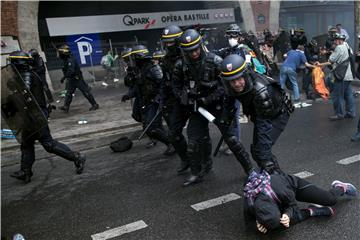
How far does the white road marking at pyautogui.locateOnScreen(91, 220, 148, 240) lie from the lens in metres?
3.47

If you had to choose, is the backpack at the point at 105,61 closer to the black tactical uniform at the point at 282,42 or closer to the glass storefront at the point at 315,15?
the black tactical uniform at the point at 282,42

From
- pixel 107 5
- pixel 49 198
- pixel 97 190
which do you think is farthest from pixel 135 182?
pixel 107 5

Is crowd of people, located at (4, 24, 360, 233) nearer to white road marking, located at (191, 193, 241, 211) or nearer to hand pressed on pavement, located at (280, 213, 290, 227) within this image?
hand pressed on pavement, located at (280, 213, 290, 227)

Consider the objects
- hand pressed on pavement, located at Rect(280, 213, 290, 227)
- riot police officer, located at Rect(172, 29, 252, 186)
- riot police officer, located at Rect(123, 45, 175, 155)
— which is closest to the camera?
hand pressed on pavement, located at Rect(280, 213, 290, 227)

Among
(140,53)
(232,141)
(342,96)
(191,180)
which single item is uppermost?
(140,53)

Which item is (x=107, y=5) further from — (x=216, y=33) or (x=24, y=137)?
(x=24, y=137)

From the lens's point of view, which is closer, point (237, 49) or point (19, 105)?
point (19, 105)

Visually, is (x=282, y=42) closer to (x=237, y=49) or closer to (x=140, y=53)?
(x=237, y=49)

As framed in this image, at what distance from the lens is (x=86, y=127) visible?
800 cm

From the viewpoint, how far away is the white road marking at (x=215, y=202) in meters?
3.87

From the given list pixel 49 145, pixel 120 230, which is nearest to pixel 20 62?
pixel 49 145

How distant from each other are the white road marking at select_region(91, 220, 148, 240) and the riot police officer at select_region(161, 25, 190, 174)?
4.52ft

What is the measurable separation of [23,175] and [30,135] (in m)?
0.67

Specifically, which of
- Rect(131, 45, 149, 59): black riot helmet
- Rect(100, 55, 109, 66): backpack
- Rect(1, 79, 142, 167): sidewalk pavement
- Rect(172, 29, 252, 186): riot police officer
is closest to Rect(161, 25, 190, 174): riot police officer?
Rect(172, 29, 252, 186): riot police officer
